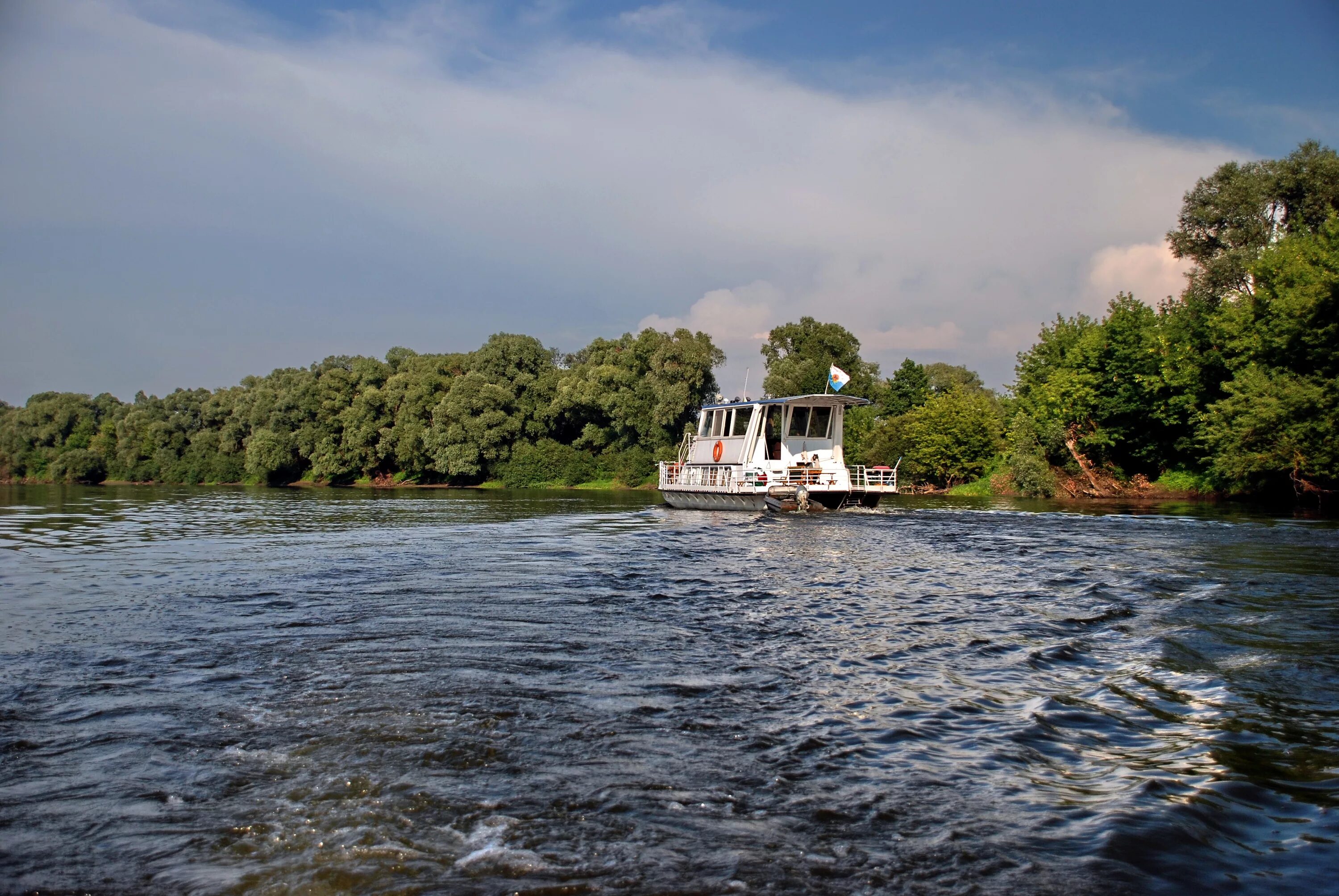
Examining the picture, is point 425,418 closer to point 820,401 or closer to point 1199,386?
point 820,401

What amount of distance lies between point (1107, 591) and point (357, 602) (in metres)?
10.7

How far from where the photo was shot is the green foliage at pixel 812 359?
2694 inches

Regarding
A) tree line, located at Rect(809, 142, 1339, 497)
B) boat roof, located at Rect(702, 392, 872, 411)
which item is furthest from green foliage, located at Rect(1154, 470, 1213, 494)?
boat roof, located at Rect(702, 392, 872, 411)

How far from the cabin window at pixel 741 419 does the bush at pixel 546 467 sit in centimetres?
3383

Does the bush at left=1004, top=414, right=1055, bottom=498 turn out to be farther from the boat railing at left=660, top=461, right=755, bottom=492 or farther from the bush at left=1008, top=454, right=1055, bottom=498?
the boat railing at left=660, top=461, right=755, bottom=492

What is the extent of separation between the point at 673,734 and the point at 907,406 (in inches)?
2490

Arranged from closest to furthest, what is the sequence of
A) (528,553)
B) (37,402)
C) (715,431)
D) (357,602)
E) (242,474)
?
(357,602) < (528,553) < (715,431) < (242,474) < (37,402)

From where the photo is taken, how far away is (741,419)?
35.4m

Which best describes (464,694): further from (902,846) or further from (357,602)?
(357,602)

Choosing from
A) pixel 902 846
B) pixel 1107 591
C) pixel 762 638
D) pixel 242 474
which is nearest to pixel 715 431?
pixel 1107 591

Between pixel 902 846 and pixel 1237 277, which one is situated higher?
pixel 1237 277

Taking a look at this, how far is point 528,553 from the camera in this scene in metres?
18.3

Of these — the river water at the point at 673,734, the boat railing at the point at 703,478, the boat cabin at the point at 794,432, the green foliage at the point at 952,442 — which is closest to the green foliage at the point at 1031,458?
the green foliage at the point at 952,442

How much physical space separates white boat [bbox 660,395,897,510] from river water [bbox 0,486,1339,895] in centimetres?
1691
